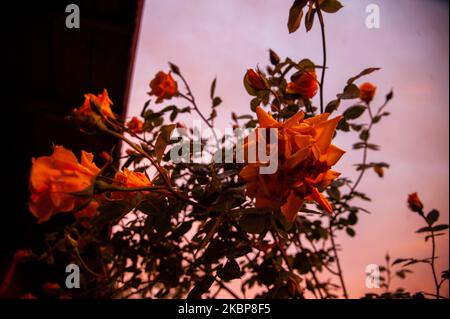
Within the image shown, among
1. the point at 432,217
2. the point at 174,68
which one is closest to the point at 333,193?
the point at 432,217

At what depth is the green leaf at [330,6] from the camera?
1.52 ft

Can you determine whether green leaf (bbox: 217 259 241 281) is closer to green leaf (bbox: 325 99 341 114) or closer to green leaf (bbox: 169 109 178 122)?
green leaf (bbox: 325 99 341 114)

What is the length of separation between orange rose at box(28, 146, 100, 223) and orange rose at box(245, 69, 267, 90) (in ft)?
1.05

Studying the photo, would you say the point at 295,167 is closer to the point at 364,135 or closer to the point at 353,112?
the point at 353,112

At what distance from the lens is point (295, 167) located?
1.05 ft

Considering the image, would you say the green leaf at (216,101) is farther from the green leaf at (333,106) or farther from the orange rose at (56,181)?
the orange rose at (56,181)

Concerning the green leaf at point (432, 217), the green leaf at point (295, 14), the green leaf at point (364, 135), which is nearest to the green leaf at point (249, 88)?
the green leaf at point (295, 14)

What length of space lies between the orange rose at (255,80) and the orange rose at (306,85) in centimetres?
9
